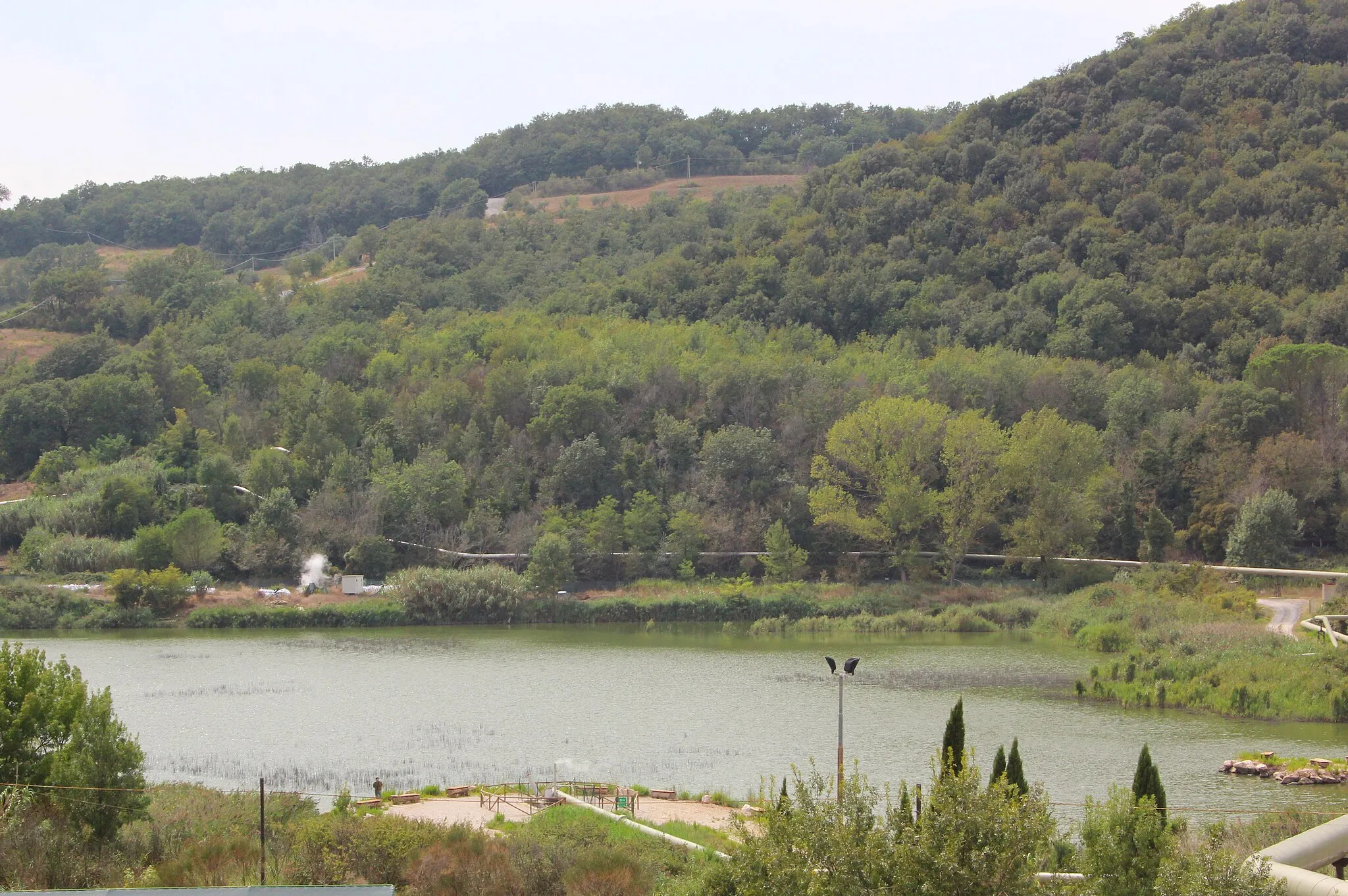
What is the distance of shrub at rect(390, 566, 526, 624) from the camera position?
5519 cm

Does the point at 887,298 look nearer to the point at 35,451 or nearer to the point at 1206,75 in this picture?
the point at 1206,75

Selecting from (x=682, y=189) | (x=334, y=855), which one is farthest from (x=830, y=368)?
(x=334, y=855)

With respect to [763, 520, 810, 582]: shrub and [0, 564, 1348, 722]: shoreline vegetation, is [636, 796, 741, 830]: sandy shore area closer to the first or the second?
[0, 564, 1348, 722]: shoreline vegetation

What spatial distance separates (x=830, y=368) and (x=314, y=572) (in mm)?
25925

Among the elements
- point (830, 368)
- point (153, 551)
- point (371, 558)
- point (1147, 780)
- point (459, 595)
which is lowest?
point (1147, 780)

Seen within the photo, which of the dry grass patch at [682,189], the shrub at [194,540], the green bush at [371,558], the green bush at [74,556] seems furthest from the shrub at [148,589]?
the dry grass patch at [682,189]

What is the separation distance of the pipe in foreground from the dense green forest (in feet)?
99.5

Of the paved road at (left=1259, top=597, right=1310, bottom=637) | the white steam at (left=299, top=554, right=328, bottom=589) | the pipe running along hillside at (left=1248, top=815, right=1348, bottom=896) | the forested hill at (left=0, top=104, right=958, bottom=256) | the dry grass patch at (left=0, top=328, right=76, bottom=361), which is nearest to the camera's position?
the pipe running along hillside at (left=1248, top=815, right=1348, bottom=896)

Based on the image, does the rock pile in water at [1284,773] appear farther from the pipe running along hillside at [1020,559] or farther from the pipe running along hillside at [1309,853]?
the pipe running along hillside at [1020,559]

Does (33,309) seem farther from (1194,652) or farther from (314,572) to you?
(1194,652)

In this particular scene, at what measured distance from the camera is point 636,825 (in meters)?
24.7

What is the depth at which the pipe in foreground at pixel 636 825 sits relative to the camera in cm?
2288

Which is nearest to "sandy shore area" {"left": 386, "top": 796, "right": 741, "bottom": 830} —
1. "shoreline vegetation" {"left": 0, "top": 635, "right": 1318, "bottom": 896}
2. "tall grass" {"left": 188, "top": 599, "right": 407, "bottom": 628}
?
"shoreline vegetation" {"left": 0, "top": 635, "right": 1318, "bottom": 896}

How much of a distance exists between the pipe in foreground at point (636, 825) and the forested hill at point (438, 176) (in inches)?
3776
